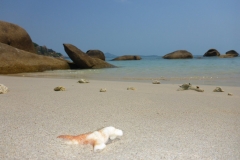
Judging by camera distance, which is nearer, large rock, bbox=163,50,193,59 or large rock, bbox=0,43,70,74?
large rock, bbox=0,43,70,74

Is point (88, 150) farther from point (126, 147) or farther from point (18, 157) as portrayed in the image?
point (18, 157)

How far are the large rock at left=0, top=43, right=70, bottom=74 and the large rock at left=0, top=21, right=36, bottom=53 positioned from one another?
2133mm

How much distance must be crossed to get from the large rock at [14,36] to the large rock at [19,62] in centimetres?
213

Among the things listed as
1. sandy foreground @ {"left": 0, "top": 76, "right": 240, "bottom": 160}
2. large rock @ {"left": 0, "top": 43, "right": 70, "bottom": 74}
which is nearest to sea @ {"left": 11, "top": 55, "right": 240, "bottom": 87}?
large rock @ {"left": 0, "top": 43, "right": 70, "bottom": 74}

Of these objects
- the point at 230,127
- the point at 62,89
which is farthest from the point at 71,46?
the point at 230,127

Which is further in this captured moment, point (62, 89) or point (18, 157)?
point (62, 89)

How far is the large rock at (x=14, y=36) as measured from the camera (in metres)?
10.6

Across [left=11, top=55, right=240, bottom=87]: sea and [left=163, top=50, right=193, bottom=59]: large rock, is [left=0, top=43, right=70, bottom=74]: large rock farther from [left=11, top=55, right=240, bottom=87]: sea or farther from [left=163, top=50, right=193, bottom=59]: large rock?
[left=163, top=50, right=193, bottom=59]: large rock

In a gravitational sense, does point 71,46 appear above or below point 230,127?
above

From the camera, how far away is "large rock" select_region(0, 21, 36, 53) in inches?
417

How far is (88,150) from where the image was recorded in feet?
4.31

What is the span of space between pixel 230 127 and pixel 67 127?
118 cm

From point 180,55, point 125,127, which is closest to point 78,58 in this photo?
point 125,127

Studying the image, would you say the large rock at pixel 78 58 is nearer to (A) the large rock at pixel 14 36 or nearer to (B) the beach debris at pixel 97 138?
(A) the large rock at pixel 14 36
